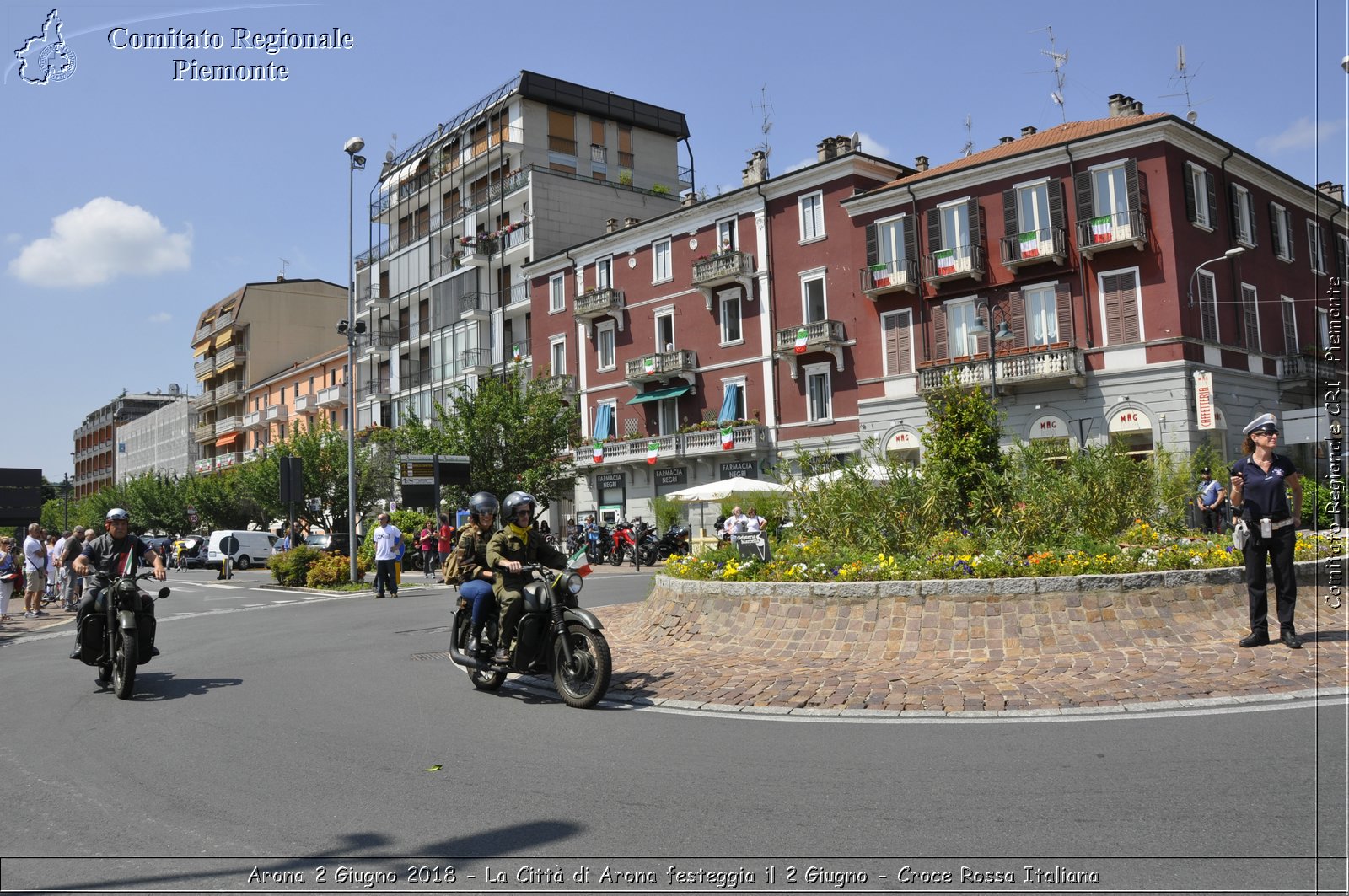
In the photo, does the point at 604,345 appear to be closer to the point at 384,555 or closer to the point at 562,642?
the point at 384,555

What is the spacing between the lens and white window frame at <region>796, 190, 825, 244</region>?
125 ft

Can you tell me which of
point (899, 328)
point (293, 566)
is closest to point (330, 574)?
point (293, 566)

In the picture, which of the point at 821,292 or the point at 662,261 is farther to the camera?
the point at 662,261

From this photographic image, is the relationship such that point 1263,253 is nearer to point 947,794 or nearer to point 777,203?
point 777,203

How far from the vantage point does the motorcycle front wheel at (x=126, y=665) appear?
8.73 meters

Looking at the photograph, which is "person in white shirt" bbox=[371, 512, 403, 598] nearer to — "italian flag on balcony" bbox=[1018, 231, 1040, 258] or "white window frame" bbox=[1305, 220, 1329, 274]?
"italian flag on balcony" bbox=[1018, 231, 1040, 258]

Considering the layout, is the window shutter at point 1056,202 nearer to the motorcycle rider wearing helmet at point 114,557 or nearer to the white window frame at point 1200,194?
the white window frame at point 1200,194

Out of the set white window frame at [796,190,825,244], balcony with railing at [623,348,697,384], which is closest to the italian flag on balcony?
white window frame at [796,190,825,244]

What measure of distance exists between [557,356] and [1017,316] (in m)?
23.5

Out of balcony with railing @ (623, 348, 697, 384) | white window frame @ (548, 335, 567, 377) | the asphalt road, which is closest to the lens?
the asphalt road

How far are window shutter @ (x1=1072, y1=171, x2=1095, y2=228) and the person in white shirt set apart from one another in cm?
2246

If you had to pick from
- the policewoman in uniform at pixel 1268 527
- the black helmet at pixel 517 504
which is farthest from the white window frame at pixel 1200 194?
the black helmet at pixel 517 504

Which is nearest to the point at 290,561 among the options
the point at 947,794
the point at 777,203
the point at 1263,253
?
the point at 777,203

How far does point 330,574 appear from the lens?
85.4ft
